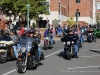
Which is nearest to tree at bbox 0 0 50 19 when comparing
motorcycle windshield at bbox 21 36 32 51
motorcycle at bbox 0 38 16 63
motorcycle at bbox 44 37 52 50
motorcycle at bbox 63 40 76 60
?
motorcycle at bbox 44 37 52 50

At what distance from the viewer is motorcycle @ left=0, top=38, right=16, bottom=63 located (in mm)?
14711

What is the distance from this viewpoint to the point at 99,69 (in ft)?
41.5

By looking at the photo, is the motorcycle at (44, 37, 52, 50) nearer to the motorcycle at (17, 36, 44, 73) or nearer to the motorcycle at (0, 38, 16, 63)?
the motorcycle at (0, 38, 16, 63)

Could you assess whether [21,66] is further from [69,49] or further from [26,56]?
[69,49]

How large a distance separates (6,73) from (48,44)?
1040 cm

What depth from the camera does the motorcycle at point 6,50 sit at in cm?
1471

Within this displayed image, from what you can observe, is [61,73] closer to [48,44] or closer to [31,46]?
[31,46]

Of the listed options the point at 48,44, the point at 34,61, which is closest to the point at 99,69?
the point at 34,61

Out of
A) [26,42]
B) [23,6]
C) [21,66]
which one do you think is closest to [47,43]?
[26,42]

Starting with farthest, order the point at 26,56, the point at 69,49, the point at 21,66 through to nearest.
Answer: the point at 69,49 → the point at 26,56 → the point at 21,66

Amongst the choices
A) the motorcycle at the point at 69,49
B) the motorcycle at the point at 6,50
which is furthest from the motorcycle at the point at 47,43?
the motorcycle at the point at 6,50

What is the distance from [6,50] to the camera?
1502 centimetres

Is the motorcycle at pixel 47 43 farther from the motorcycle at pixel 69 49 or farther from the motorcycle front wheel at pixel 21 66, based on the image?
the motorcycle front wheel at pixel 21 66

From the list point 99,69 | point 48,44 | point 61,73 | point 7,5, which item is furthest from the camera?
point 7,5
